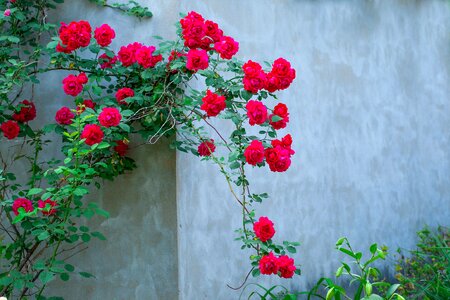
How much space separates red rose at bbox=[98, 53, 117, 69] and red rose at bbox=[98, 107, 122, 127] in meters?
0.48

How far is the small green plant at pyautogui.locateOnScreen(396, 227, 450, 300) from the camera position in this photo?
12.4ft

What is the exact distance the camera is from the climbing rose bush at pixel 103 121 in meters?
3.10

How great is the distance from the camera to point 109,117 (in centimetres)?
306

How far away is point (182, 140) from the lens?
359 cm

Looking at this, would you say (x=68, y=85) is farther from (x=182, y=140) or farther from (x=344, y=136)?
(x=344, y=136)

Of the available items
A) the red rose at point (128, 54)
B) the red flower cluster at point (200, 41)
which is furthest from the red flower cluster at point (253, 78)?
the red rose at point (128, 54)

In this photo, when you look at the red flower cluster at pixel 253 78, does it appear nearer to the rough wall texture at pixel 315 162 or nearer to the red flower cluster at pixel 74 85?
the rough wall texture at pixel 315 162

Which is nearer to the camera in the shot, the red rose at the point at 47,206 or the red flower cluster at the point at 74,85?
the red rose at the point at 47,206

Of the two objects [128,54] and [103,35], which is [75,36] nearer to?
[103,35]

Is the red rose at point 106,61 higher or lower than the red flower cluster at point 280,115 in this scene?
higher

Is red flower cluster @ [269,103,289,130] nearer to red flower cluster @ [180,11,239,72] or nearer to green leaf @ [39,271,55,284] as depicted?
red flower cluster @ [180,11,239,72]

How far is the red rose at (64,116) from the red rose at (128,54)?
14.4 inches

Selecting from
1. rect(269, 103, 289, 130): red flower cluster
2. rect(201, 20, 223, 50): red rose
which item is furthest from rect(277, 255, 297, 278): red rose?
rect(201, 20, 223, 50): red rose

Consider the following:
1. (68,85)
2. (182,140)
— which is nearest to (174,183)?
(182,140)
